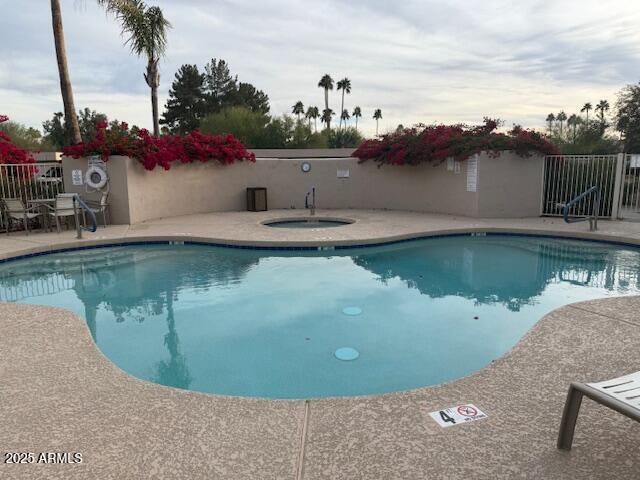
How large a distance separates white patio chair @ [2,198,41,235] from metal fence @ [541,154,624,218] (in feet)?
39.7

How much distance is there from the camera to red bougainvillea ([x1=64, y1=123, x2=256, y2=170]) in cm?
1033

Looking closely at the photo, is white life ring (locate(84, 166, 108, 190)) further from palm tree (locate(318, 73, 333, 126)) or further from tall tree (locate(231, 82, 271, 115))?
palm tree (locate(318, 73, 333, 126))

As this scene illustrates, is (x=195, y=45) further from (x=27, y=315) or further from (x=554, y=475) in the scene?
(x=554, y=475)

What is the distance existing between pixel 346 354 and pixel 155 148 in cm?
896

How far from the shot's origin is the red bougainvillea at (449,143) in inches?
450

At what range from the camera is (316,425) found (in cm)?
248

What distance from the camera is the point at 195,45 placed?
1588 centimetres

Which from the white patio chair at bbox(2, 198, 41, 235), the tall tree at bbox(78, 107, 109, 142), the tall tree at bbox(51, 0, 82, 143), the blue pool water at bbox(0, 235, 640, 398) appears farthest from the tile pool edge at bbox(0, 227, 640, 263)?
the tall tree at bbox(78, 107, 109, 142)

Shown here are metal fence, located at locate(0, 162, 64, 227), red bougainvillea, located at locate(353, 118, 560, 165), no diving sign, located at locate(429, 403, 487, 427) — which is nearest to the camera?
no diving sign, located at locate(429, 403, 487, 427)

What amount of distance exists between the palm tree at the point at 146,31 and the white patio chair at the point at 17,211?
6.09 meters

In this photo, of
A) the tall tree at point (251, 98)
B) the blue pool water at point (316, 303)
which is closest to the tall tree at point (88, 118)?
the tall tree at point (251, 98)

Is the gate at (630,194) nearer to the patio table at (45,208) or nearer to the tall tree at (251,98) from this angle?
the patio table at (45,208)

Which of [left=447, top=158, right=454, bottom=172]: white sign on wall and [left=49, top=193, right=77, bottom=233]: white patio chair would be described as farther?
[left=447, top=158, right=454, bottom=172]: white sign on wall

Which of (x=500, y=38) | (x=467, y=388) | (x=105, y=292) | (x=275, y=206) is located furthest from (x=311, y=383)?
(x=500, y=38)
